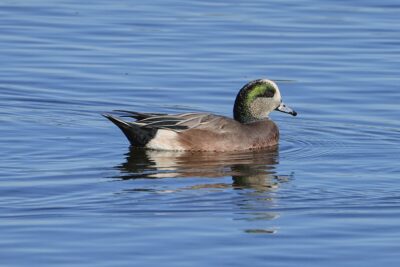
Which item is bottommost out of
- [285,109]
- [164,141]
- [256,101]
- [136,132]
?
[164,141]

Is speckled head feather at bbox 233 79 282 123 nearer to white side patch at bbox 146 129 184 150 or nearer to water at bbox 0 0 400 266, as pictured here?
water at bbox 0 0 400 266

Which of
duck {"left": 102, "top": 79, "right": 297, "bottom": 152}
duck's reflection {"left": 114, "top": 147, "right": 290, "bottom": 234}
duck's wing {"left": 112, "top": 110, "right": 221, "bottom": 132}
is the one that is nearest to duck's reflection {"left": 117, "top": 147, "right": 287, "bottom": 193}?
duck's reflection {"left": 114, "top": 147, "right": 290, "bottom": 234}

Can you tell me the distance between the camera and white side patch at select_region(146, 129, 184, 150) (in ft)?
45.8

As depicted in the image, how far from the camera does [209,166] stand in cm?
1304

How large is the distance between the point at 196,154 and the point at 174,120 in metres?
0.46

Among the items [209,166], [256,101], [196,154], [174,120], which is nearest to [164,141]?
[174,120]

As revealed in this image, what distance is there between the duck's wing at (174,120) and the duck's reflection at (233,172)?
0.92ft

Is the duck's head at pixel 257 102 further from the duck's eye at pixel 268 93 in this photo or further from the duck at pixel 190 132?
the duck at pixel 190 132

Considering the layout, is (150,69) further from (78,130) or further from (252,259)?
(252,259)

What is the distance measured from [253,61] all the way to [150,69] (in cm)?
146

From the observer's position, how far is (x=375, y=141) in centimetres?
1401

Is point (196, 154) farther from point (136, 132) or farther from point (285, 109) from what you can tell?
point (285, 109)

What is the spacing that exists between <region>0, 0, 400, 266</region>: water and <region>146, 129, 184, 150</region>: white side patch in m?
0.19

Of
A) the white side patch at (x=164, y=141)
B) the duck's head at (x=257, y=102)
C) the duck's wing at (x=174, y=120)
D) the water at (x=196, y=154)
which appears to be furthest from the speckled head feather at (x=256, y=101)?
the white side patch at (x=164, y=141)
